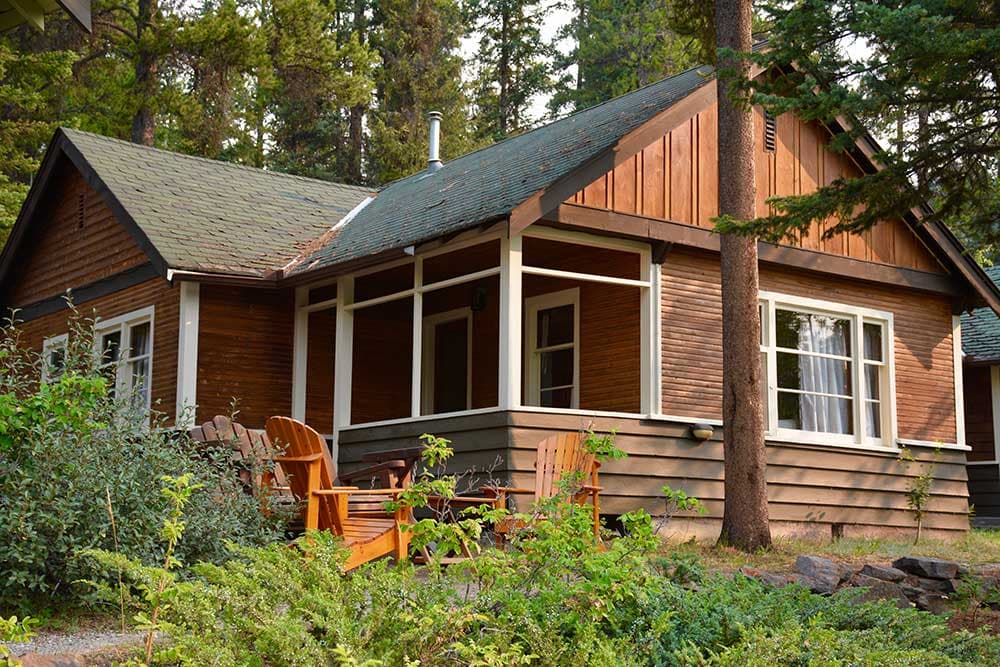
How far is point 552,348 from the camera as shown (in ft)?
44.6

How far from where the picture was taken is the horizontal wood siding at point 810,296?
12312 millimetres

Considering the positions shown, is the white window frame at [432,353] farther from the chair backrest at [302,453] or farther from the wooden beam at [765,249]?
the chair backrest at [302,453]

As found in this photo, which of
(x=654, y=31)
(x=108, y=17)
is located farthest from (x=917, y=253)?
(x=654, y=31)

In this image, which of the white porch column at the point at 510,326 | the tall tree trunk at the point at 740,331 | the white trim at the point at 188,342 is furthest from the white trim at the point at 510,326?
the white trim at the point at 188,342

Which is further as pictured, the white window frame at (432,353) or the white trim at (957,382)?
the white window frame at (432,353)

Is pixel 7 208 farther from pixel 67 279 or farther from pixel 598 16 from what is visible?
pixel 598 16

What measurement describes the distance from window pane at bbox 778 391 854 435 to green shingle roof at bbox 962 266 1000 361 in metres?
4.69

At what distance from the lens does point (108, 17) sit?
26250 mm

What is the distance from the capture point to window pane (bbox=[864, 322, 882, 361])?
14.1m

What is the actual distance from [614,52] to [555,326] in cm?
2455

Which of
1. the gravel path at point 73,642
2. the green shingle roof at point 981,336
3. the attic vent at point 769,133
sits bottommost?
the gravel path at point 73,642

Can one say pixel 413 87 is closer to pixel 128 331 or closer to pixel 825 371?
pixel 128 331

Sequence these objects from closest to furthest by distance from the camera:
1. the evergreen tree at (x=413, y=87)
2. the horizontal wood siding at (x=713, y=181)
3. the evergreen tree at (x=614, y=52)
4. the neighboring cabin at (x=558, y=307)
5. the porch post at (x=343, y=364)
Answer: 1. the neighboring cabin at (x=558, y=307)
2. the horizontal wood siding at (x=713, y=181)
3. the porch post at (x=343, y=364)
4. the evergreen tree at (x=413, y=87)
5. the evergreen tree at (x=614, y=52)

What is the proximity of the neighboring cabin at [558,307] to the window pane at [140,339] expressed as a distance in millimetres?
29
